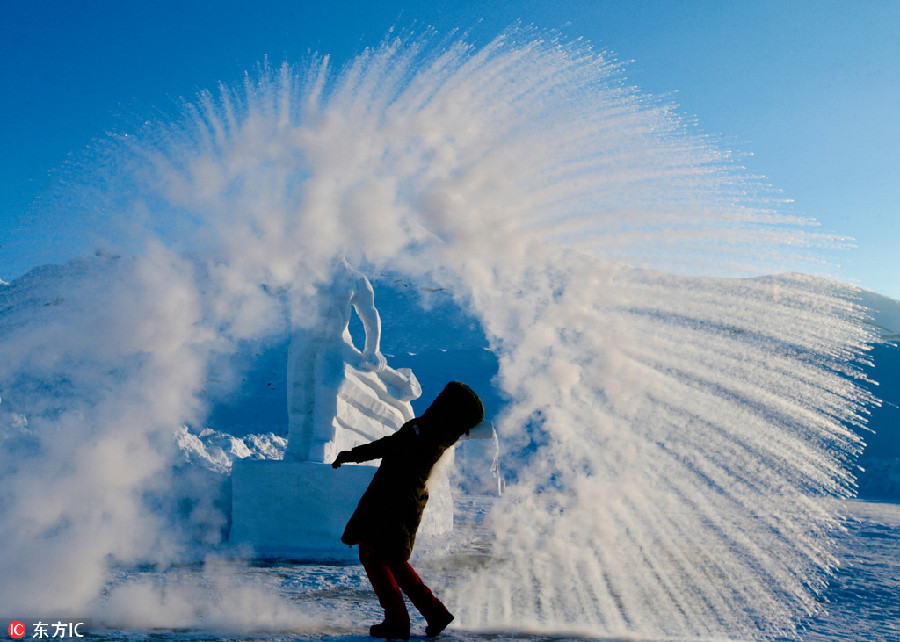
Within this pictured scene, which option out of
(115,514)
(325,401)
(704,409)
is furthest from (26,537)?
(704,409)

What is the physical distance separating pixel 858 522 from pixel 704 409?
9382mm

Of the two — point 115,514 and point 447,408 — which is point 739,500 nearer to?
point 447,408

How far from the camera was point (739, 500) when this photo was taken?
25.8 feet

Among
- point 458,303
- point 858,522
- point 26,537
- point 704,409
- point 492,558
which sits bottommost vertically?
point 858,522

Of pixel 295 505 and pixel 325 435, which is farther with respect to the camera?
pixel 325 435

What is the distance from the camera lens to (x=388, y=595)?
2.97 meters

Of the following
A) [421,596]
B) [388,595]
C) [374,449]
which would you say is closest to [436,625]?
[421,596]

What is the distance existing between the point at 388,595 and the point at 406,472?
1.98 ft

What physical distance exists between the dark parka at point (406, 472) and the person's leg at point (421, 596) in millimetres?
71

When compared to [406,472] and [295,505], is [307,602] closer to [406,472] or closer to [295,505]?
[406,472]

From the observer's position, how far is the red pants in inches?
117

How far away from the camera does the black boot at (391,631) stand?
2.96 m

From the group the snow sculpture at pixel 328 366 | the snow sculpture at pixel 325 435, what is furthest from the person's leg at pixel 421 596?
the snow sculpture at pixel 328 366

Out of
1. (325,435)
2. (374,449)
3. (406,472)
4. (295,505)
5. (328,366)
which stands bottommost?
(295,505)
